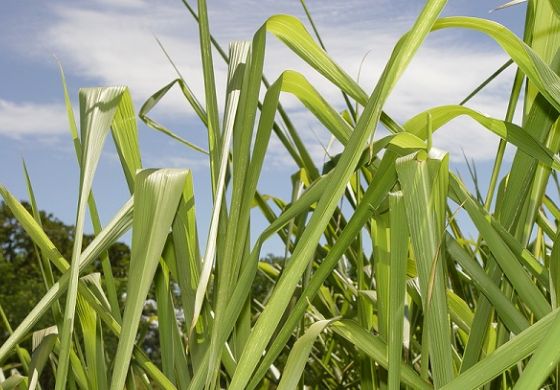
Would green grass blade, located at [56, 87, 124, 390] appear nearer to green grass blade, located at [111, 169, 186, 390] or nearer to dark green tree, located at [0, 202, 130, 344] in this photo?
green grass blade, located at [111, 169, 186, 390]

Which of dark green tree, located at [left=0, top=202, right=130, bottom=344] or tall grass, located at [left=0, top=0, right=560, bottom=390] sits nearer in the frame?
tall grass, located at [left=0, top=0, right=560, bottom=390]

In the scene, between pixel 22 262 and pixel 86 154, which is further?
pixel 22 262

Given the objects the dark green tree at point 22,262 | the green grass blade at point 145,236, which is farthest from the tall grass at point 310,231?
the dark green tree at point 22,262

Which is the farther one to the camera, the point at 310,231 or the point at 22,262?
the point at 22,262

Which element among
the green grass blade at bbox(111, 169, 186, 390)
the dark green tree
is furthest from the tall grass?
the dark green tree

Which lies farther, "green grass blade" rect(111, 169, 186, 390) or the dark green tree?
the dark green tree

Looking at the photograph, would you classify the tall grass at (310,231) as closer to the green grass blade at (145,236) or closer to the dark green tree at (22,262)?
the green grass blade at (145,236)

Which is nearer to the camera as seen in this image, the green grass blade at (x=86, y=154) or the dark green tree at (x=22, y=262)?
the green grass blade at (x=86, y=154)

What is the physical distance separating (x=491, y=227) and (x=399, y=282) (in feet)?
0.32

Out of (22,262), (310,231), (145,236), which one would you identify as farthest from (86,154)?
(22,262)

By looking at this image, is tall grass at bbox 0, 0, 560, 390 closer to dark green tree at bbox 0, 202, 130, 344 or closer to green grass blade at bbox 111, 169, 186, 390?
green grass blade at bbox 111, 169, 186, 390

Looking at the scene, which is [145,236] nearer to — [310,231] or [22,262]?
[310,231]

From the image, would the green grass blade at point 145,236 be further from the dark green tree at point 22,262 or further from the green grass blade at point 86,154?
the dark green tree at point 22,262

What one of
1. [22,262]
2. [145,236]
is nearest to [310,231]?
[145,236]
